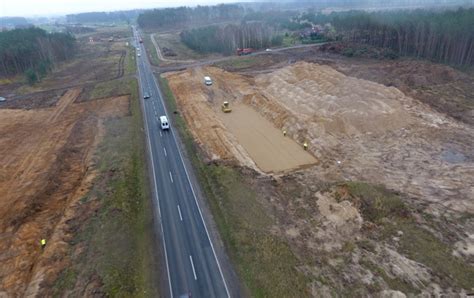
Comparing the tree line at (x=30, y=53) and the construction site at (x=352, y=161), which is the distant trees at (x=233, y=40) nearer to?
the construction site at (x=352, y=161)

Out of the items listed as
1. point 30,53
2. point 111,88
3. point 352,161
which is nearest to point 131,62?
point 30,53

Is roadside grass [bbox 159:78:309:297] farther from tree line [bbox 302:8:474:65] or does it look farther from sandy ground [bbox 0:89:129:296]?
tree line [bbox 302:8:474:65]

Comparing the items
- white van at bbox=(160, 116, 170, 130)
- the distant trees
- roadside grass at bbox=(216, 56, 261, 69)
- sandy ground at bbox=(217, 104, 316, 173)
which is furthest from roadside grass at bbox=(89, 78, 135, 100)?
the distant trees

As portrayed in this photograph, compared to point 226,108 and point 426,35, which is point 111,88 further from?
point 426,35

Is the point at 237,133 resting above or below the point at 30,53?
below

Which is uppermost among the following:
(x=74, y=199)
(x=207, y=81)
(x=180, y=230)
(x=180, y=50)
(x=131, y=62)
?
(x=180, y=50)

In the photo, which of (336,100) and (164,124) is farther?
(336,100)

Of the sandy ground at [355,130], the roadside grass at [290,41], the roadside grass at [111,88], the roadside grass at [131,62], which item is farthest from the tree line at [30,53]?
the roadside grass at [290,41]
